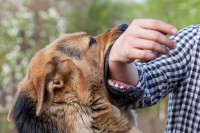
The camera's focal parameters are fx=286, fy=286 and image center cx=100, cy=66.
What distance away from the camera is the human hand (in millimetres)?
1636

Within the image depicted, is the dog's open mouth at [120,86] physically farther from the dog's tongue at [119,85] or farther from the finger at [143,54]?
the finger at [143,54]

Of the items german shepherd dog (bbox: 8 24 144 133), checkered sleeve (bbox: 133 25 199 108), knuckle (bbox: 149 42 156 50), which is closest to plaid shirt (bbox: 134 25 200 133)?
checkered sleeve (bbox: 133 25 199 108)

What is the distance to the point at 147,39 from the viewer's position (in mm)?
1683

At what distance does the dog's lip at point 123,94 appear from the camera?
7.27ft

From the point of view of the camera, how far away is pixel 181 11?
7809 millimetres

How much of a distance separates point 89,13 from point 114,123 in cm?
1027

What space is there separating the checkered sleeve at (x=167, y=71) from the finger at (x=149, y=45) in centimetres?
72

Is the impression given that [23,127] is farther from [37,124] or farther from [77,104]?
[77,104]

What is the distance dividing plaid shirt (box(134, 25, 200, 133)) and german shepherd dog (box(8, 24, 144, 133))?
25cm

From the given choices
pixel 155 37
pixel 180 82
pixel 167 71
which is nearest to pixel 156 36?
pixel 155 37

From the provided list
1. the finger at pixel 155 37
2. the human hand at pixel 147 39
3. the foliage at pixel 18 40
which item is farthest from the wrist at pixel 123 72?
the foliage at pixel 18 40

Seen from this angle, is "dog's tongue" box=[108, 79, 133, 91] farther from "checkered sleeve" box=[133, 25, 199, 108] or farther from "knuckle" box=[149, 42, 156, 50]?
"knuckle" box=[149, 42, 156, 50]

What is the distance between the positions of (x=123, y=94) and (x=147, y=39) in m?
0.67

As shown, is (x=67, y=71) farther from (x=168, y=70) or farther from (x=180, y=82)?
(x=180, y=82)
